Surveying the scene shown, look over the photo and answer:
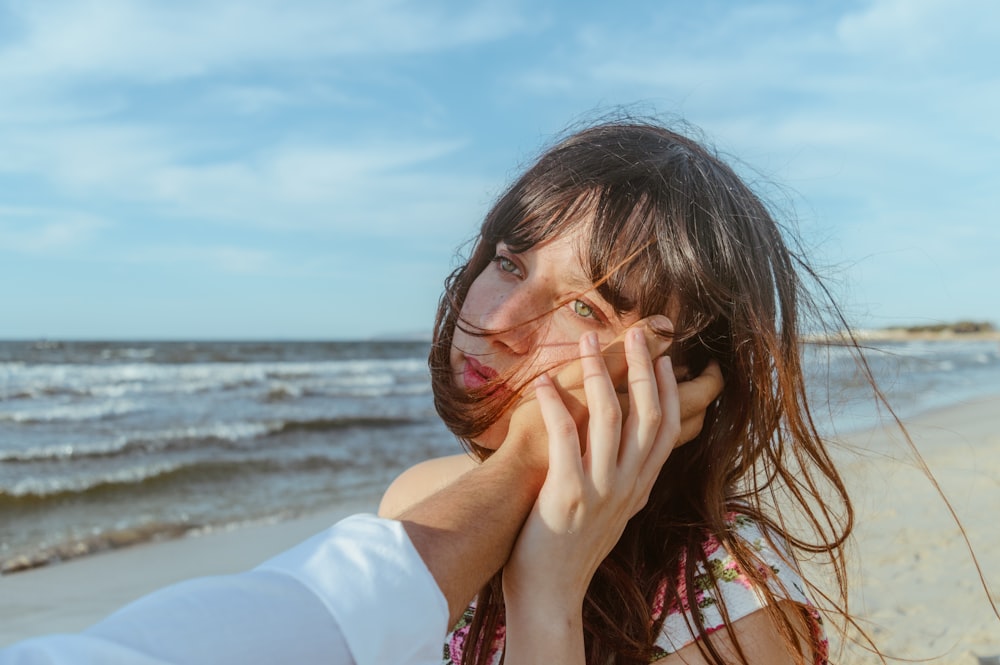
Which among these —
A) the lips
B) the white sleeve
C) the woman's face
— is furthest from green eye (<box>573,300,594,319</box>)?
the white sleeve

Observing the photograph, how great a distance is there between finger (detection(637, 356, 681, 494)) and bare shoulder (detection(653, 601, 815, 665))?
14.6 inches

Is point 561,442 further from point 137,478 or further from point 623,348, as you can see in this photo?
point 137,478

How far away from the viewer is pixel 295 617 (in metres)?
0.69

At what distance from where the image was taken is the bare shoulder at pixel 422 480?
2248 millimetres

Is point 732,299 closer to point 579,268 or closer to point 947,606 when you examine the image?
point 579,268

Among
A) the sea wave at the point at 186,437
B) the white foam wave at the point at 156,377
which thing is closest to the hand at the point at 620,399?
the sea wave at the point at 186,437

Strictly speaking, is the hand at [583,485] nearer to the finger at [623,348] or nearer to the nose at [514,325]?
the finger at [623,348]

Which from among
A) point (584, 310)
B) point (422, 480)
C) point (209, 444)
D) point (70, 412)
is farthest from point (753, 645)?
point (70, 412)

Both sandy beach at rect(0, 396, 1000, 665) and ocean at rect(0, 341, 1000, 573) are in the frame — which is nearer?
sandy beach at rect(0, 396, 1000, 665)

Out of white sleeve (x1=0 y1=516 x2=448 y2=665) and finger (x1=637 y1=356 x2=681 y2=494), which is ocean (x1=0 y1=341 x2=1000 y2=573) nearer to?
finger (x1=637 y1=356 x2=681 y2=494)

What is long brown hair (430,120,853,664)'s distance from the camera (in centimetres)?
167

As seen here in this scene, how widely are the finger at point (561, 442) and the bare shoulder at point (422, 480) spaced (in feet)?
2.83

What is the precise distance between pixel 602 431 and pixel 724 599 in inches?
21.3

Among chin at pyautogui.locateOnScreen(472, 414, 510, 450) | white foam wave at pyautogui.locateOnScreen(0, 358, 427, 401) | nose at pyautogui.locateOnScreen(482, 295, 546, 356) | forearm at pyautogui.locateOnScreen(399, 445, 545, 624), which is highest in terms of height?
nose at pyautogui.locateOnScreen(482, 295, 546, 356)
